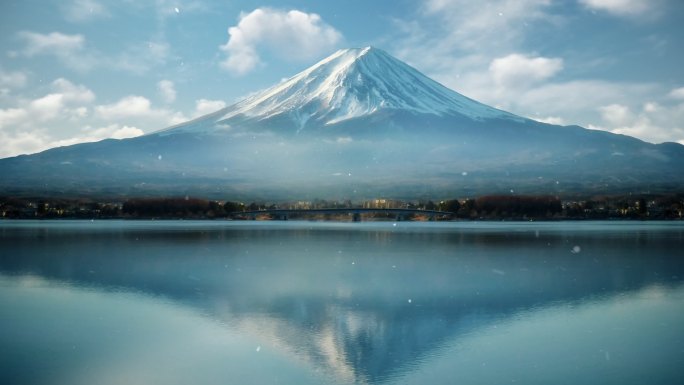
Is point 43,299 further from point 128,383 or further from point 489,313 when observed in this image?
point 489,313

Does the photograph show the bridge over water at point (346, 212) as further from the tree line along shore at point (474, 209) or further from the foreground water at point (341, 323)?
the foreground water at point (341, 323)

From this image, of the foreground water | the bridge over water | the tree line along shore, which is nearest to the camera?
the foreground water

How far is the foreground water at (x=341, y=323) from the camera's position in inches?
400

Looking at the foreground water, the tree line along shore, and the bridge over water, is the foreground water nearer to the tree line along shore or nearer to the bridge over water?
the bridge over water

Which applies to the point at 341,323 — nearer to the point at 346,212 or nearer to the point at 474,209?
the point at 346,212

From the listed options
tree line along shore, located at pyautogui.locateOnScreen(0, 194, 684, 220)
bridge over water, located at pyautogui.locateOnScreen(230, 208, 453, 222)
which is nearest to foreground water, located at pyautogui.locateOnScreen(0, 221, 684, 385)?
bridge over water, located at pyautogui.locateOnScreen(230, 208, 453, 222)

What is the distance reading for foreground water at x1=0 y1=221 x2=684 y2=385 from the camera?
10148mm

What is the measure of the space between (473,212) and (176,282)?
95067 millimetres

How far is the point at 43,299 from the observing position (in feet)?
56.0

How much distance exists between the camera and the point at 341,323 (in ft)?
44.8

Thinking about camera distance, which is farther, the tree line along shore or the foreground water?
the tree line along shore

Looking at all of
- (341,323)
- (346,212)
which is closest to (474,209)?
(346,212)

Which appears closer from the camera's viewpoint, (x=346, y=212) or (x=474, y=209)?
(x=346, y=212)

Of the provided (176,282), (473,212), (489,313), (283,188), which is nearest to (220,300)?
(176,282)
